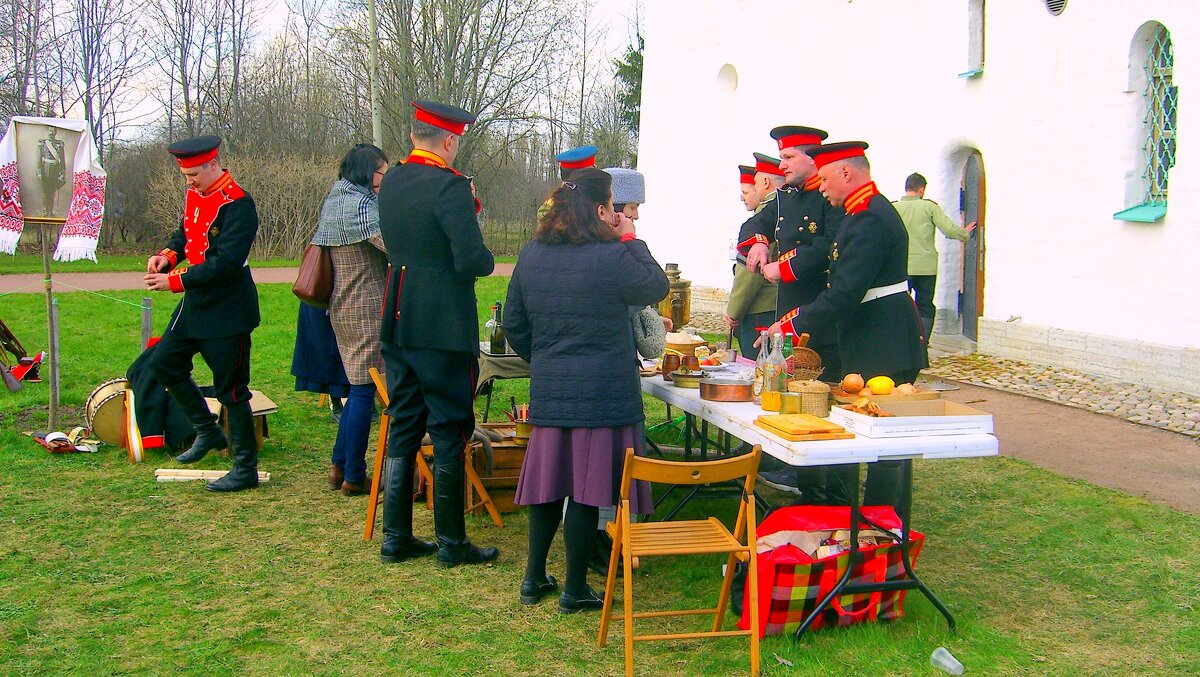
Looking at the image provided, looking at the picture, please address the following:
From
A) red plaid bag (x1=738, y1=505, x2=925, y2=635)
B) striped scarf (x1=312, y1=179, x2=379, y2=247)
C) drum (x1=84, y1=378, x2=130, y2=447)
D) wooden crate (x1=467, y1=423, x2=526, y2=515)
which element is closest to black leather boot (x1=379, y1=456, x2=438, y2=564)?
wooden crate (x1=467, y1=423, x2=526, y2=515)

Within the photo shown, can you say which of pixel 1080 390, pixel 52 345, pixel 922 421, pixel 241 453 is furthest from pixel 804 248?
pixel 52 345

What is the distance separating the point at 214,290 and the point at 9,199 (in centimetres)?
226

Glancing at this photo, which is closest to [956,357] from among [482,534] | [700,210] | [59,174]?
[700,210]

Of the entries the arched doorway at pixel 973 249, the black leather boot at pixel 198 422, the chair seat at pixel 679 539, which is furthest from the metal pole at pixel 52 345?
the arched doorway at pixel 973 249

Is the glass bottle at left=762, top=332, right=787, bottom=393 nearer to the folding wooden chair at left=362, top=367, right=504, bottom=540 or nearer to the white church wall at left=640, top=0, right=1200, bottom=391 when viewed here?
the folding wooden chair at left=362, top=367, right=504, bottom=540

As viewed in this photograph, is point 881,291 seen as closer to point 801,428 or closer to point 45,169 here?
point 801,428

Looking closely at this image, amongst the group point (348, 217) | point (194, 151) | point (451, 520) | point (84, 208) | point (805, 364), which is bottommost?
point (451, 520)

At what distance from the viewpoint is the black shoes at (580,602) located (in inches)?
166

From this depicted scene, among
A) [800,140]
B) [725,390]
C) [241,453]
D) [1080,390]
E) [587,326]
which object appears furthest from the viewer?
[1080,390]

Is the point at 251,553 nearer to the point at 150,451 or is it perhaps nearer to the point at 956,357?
the point at 150,451

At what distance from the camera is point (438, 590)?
4484mm

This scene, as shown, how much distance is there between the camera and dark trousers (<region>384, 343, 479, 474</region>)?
4.59 m

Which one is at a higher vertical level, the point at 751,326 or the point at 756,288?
the point at 756,288

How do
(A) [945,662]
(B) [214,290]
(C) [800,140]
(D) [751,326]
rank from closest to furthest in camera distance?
(A) [945,662] → (C) [800,140] → (B) [214,290] → (D) [751,326]
